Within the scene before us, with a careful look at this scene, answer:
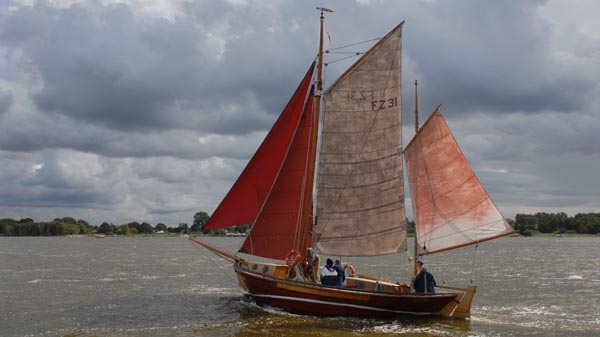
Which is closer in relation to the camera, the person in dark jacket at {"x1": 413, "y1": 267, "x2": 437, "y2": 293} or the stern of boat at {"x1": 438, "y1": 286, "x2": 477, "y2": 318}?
the person in dark jacket at {"x1": 413, "y1": 267, "x2": 437, "y2": 293}

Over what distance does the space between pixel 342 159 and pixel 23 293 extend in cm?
2384

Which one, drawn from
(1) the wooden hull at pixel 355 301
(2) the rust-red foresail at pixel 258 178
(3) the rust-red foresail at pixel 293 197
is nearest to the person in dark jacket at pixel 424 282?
(1) the wooden hull at pixel 355 301

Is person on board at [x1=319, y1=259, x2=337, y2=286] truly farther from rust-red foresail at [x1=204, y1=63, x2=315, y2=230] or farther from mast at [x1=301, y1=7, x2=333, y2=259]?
rust-red foresail at [x1=204, y1=63, x2=315, y2=230]

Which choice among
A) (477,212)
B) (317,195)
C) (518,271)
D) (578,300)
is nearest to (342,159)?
(317,195)

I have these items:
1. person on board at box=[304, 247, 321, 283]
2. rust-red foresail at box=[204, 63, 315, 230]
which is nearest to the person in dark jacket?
person on board at box=[304, 247, 321, 283]

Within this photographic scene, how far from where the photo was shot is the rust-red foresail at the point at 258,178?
2922cm

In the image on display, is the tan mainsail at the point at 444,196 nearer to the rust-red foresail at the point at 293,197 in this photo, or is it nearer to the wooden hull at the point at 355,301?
the wooden hull at the point at 355,301

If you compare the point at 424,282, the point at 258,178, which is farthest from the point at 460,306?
the point at 258,178

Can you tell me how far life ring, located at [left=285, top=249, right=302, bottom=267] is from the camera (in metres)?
27.4

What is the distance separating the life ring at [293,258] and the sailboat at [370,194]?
0.05 metres

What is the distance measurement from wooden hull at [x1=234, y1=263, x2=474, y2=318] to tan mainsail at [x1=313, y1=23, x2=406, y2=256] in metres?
2.09

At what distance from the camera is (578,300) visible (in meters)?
35.1

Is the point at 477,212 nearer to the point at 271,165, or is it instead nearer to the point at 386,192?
the point at 386,192

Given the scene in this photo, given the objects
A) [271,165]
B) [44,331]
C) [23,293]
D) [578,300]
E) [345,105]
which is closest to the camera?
[44,331]
